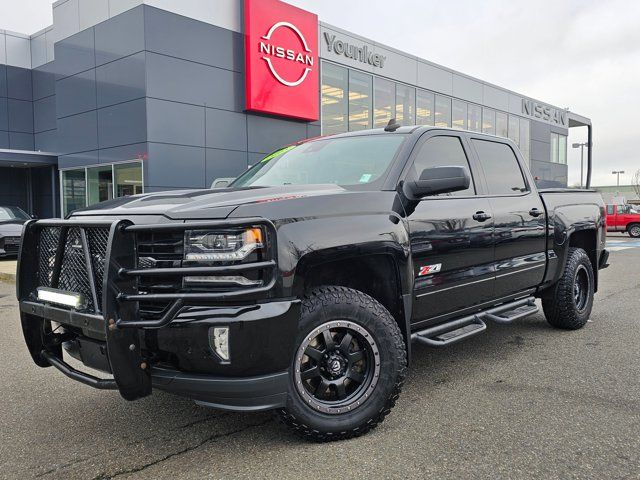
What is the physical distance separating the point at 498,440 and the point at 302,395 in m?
1.15

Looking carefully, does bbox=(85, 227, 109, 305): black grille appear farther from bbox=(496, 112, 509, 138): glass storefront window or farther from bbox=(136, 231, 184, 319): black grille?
bbox=(496, 112, 509, 138): glass storefront window

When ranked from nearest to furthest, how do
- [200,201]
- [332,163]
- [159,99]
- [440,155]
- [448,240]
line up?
[200,201] → [448,240] → [332,163] → [440,155] → [159,99]

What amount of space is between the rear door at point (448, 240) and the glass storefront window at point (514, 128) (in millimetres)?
28589

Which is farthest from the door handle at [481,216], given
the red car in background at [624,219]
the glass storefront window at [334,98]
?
the red car in background at [624,219]

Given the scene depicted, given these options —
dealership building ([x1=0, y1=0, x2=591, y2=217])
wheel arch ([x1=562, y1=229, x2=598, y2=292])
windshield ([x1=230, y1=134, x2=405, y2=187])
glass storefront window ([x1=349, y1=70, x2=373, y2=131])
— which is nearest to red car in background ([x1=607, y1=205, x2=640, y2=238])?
dealership building ([x1=0, y1=0, x2=591, y2=217])

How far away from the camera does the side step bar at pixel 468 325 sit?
366 centimetres

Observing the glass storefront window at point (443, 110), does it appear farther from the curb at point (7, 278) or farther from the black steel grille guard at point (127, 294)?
the black steel grille guard at point (127, 294)

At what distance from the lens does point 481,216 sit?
4145 millimetres

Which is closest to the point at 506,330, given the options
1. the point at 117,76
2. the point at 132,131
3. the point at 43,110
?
the point at 132,131

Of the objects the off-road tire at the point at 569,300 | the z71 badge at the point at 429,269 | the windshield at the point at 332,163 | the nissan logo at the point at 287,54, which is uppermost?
the nissan logo at the point at 287,54

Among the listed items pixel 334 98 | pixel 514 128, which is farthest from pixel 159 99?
pixel 514 128

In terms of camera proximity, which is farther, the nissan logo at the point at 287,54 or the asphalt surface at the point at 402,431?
the nissan logo at the point at 287,54

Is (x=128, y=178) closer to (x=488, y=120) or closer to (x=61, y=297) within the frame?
(x=61, y=297)

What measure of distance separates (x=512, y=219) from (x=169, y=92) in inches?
505
